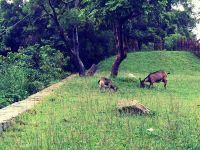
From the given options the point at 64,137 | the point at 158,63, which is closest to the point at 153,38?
the point at 158,63

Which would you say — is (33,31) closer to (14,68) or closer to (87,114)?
(14,68)

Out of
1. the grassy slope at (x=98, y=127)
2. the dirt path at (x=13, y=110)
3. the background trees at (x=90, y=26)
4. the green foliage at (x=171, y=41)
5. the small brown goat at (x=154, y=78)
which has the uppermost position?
the background trees at (x=90, y=26)

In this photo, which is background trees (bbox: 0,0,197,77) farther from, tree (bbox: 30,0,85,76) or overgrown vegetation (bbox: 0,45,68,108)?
overgrown vegetation (bbox: 0,45,68,108)

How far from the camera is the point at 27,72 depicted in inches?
800

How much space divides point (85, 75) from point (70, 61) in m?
6.65

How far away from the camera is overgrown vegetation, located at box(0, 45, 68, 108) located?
51.3ft

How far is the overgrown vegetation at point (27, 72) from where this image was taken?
1565cm

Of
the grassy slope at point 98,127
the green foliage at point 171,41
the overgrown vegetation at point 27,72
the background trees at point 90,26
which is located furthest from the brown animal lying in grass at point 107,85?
the green foliage at point 171,41

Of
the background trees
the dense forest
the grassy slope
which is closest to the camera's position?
the grassy slope

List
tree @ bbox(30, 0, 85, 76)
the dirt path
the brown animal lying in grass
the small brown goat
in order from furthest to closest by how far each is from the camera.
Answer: tree @ bbox(30, 0, 85, 76) → the small brown goat → the brown animal lying in grass → the dirt path

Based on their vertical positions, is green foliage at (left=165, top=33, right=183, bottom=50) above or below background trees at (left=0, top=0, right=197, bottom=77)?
below

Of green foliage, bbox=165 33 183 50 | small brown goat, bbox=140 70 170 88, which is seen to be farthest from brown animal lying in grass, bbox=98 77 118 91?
green foliage, bbox=165 33 183 50

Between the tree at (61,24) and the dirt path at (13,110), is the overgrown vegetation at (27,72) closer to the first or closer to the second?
the tree at (61,24)

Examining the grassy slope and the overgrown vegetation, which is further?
the overgrown vegetation
